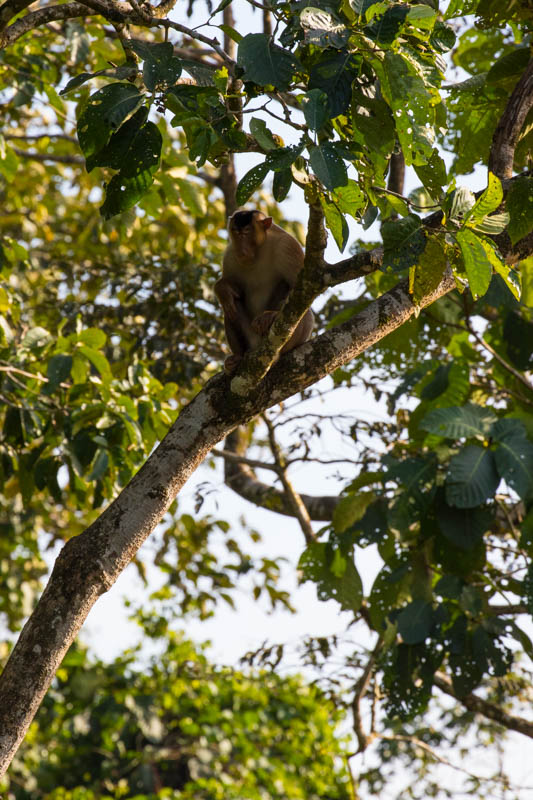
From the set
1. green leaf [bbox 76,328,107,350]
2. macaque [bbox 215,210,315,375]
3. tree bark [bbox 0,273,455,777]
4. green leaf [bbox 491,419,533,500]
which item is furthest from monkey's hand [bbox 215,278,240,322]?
tree bark [bbox 0,273,455,777]

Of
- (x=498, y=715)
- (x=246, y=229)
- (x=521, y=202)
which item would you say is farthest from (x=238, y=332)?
(x=498, y=715)

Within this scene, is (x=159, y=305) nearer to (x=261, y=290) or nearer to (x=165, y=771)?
(x=261, y=290)

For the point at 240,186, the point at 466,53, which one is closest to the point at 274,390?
the point at 240,186

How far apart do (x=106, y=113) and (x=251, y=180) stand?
0.32 m

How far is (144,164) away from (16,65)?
393cm

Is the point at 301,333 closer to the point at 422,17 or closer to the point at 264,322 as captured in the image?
the point at 264,322

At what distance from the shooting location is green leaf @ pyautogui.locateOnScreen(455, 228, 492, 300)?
171cm

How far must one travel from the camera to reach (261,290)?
12.5 feet

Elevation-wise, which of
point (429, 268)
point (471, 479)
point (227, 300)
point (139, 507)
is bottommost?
point (139, 507)

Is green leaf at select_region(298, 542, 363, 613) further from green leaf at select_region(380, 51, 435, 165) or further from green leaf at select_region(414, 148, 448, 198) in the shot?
green leaf at select_region(380, 51, 435, 165)

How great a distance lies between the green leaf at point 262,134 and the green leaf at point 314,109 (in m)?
0.17

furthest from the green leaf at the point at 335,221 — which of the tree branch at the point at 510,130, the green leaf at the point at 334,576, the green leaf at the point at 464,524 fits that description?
the green leaf at the point at 334,576

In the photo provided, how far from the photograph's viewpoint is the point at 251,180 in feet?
5.82

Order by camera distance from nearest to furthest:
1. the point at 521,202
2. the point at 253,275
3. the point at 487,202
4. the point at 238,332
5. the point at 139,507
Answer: the point at 487,202 < the point at 139,507 < the point at 521,202 < the point at 238,332 < the point at 253,275
